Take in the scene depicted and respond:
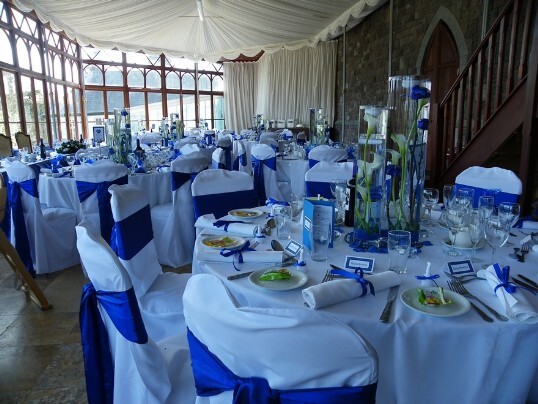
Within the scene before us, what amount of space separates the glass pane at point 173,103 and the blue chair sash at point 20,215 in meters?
11.4

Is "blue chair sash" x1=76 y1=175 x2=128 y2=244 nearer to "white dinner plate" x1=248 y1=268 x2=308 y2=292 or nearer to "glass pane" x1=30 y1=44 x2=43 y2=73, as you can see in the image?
"white dinner plate" x1=248 y1=268 x2=308 y2=292

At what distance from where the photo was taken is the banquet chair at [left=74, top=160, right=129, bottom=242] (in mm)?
3545

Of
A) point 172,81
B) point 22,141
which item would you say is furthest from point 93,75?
point 22,141

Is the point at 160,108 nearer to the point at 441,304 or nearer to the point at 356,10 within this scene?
the point at 356,10

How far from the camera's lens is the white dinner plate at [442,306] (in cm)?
120

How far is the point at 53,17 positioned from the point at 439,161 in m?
7.70

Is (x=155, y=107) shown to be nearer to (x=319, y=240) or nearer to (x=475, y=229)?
(x=319, y=240)

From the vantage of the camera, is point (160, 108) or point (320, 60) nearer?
point (320, 60)

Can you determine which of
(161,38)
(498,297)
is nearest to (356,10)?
(161,38)

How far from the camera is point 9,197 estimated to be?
372cm

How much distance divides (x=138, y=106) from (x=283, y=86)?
5.08m

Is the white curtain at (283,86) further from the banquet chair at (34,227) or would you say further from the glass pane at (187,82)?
the banquet chair at (34,227)

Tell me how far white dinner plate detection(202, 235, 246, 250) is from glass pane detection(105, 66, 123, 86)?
13.0 metres

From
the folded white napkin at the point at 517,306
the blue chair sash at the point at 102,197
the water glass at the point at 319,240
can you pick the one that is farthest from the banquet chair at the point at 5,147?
the folded white napkin at the point at 517,306
